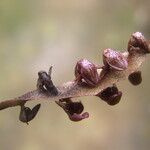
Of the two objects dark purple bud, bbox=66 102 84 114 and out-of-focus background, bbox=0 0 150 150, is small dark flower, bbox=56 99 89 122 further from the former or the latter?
out-of-focus background, bbox=0 0 150 150

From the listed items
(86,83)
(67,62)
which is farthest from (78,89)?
(67,62)

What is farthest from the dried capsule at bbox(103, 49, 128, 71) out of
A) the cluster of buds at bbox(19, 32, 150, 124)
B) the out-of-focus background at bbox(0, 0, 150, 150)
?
the out-of-focus background at bbox(0, 0, 150, 150)

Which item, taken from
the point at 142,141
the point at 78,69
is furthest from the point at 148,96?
the point at 78,69

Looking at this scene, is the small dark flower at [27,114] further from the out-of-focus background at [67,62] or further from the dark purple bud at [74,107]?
the out-of-focus background at [67,62]

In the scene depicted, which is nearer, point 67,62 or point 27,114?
point 27,114

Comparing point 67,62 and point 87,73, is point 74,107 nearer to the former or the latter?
point 87,73

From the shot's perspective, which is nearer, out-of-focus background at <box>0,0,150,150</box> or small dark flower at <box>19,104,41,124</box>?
small dark flower at <box>19,104,41,124</box>
